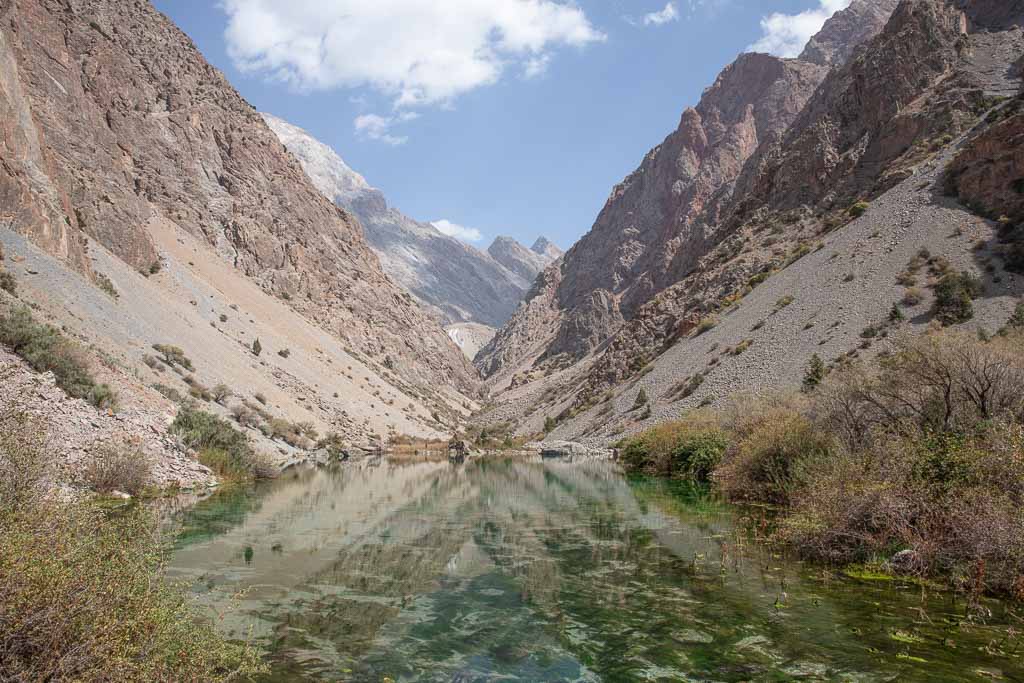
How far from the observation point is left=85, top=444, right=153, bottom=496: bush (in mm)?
17281

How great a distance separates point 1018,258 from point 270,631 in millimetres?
45919

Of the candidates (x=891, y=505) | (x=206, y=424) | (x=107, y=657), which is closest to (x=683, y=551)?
(x=891, y=505)

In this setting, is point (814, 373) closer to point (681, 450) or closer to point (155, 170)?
point (681, 450)

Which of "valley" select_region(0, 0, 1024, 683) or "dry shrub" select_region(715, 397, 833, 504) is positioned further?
"dry shrub" select_region(715, 397, 833, 504)

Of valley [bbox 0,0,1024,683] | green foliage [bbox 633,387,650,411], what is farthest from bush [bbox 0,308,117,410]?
green foliage [bbox 633,387,650,411]

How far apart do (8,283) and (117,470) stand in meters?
13.4

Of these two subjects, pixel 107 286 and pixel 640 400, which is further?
pixel 640 400

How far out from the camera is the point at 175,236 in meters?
59.0

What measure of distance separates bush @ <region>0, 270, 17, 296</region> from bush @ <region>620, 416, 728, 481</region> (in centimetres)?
3077

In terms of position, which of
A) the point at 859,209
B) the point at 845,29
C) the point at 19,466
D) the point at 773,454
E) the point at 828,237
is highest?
the point at 845,29

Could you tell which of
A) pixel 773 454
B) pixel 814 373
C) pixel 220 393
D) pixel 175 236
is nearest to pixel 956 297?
pixel 814 373

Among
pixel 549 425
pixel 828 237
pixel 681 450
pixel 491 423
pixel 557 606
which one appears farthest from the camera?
pixel 491 423

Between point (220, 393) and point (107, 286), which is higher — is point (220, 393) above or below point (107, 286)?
below

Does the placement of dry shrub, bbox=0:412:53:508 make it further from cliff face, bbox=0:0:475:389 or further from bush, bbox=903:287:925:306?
bush, bbox=903:287:925:306
